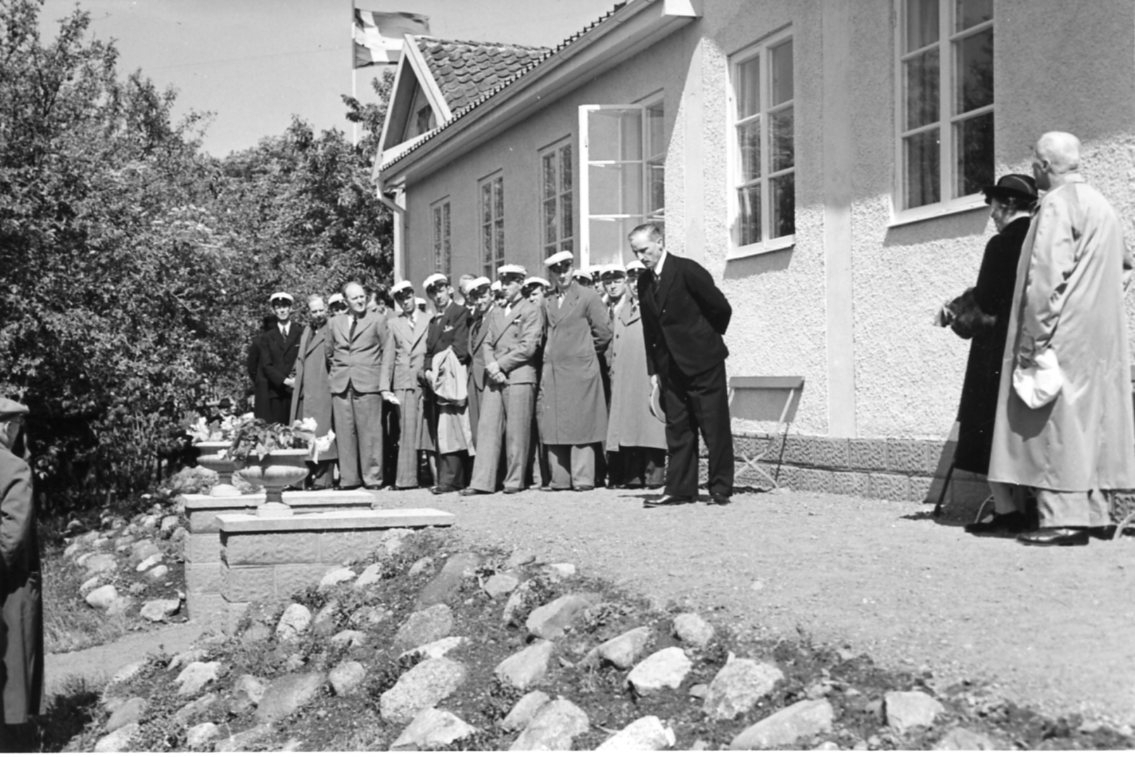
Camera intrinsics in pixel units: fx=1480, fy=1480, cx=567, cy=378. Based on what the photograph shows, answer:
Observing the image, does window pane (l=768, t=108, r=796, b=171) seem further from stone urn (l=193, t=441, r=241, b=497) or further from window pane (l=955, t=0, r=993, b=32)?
stone urn (l=193, t=441, r=241, b=497)

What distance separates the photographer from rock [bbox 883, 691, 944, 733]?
4602 millimetres

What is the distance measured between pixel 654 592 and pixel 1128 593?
79.0 inches

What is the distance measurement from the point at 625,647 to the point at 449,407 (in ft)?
24.7

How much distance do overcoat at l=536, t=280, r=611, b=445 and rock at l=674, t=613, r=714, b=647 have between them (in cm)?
626

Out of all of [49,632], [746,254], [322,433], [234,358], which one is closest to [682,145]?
[746,254]

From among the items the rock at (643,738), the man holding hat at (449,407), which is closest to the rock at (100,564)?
the man holding hat at (449,407)

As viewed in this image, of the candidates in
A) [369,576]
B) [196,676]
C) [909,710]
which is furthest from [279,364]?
[909,710]

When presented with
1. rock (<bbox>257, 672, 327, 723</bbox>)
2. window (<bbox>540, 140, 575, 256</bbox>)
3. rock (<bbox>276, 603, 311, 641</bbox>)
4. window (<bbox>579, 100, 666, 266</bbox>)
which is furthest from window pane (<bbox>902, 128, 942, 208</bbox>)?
window (<bbox>540, 140, 575, 256</bbox>)

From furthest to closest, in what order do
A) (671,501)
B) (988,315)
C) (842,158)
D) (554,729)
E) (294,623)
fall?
(842,158), (671,501), (294,623), (988,315), (554,729)

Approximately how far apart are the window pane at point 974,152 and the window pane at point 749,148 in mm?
2789

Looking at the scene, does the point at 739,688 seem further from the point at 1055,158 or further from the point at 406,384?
the point at 406,384

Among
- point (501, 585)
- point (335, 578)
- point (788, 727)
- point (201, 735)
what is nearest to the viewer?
point (788, 727)

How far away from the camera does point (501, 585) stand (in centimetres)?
772

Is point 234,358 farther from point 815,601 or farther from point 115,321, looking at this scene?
point 815,601
